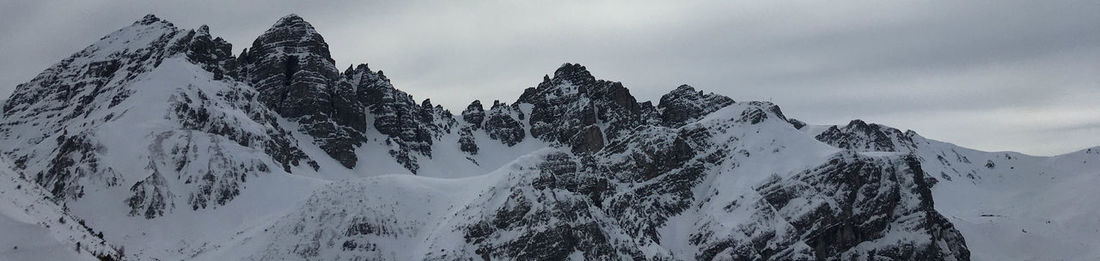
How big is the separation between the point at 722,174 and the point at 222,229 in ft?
305

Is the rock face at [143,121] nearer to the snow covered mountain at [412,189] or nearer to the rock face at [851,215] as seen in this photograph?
the snow covered mountain at [412,189]

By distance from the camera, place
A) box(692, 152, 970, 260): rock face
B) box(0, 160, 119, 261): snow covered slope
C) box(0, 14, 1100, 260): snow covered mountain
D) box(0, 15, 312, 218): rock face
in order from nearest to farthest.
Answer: box(0, 160, 119, 261): snow covered slope
box(0, 14, 1100, 260): snow covered mountain
box(0, 15, 312, 218): rock face
box(692, 152, 970, 260): rock face

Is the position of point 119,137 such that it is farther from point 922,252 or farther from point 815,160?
point 922,252

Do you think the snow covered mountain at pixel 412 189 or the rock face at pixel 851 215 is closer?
the snow covered mountain at pixel 412 189

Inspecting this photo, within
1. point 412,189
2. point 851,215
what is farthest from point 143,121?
point 851,215

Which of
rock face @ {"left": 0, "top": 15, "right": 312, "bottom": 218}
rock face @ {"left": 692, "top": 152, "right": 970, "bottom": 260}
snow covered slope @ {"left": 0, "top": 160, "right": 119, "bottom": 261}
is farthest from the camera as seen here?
rock face @ {"left": 692, "top": 152, "right": 970, "bottom": 260}

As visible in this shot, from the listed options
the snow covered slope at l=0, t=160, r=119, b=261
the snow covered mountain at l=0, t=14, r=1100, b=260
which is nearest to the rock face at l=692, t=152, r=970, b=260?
the snow covered mountain at l=0, t=14, r=1100, b=260

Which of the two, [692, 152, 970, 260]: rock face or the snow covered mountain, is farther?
[692, 152, 970, 260]: rock face

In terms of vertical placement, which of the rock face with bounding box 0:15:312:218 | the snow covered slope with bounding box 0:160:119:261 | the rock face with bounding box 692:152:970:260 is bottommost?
the rock face with bounding box 692:152:970:260

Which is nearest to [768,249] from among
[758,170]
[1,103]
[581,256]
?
[758,170]

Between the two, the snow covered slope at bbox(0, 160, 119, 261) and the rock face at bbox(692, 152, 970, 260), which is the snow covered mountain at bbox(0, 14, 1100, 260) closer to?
the rock face at bbox(692, 152, 970, 260)

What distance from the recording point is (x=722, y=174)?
582ft

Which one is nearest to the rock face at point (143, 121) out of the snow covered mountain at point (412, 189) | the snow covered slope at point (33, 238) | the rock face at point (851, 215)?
the snow covered mountain at point (412, 189)

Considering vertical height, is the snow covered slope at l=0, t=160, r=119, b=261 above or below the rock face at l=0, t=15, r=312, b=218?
below
